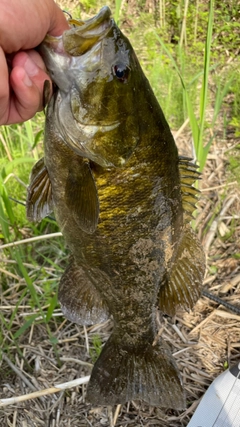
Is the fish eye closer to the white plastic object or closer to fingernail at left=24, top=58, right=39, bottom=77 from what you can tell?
fingernail at left=24, top=58, right=39, bottom=77

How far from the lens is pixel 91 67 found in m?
1.15

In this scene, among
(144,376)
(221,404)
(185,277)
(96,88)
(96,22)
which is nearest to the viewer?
(96,22)

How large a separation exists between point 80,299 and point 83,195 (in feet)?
2.20

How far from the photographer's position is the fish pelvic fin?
1.83 metres

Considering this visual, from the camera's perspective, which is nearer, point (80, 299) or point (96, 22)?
point (96, 22)

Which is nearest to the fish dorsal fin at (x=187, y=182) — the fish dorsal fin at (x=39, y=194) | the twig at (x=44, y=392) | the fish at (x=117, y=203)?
the fish at (x=117, y=203)

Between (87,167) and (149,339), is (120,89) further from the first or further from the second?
(149,339)

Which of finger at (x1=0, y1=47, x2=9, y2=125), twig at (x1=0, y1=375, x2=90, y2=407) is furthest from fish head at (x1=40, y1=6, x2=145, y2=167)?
twig at (x1=0, y1=375, x2=90, y2=407)

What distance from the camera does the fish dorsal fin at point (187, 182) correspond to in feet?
4.85

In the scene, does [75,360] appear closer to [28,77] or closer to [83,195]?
[83,195]

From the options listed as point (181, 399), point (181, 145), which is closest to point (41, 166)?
point (181, 399)

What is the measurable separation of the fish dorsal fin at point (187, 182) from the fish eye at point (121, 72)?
0.38 meters

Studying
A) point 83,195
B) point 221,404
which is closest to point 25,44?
point 83,195

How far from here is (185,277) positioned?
1.69 metres
